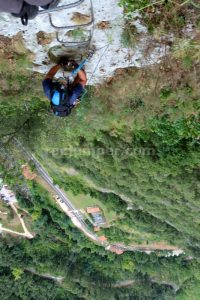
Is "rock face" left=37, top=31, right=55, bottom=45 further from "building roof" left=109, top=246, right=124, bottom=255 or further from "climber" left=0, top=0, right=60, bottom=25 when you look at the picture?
"building roof" left=109, top=246, right=124, bottom=255

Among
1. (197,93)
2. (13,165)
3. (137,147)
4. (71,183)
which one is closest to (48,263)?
(71,183)

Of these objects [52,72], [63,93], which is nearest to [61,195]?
[52,72]

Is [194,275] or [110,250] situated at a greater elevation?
[110,250]

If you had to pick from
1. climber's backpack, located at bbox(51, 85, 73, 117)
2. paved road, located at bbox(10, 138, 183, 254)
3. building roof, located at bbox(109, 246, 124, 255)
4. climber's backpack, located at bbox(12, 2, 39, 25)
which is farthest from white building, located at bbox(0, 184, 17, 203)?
climber's backpack, located at bbox(12, 2, 39, 25)

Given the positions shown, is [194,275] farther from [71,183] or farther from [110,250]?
[71,183]

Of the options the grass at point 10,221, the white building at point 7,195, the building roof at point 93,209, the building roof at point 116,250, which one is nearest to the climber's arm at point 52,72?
the building roof at point 93,209

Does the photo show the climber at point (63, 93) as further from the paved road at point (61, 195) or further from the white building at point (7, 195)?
the white building at point (7, 195)
